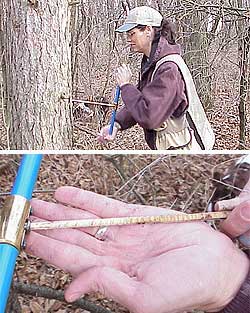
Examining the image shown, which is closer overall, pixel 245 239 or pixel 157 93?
pixel 245 239

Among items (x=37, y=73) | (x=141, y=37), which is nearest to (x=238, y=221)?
(x=141, y=37)

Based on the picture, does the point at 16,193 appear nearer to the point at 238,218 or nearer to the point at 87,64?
the point at 238,218

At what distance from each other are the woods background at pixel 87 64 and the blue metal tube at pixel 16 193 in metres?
0.56

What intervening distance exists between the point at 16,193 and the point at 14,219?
41 millimetres

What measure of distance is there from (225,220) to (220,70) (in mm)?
2453

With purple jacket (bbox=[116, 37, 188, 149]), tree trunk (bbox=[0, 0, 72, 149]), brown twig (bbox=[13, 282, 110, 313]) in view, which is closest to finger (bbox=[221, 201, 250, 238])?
purple jacket (bbox=[116, 37, 188, 149])

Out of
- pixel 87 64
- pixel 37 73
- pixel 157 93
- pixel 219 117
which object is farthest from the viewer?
pixel 219 117

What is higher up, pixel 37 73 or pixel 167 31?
pixel 167 31

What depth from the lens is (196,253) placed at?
0.67 meters

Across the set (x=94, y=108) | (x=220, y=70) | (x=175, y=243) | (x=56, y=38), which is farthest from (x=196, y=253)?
(x=220, y=70)

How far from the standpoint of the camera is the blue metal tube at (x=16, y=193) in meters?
0.58

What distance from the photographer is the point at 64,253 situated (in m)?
0.70

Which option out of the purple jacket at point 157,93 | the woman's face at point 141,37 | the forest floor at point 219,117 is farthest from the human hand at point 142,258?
the forest floor at point 219,117

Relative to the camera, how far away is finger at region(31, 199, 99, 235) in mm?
708
